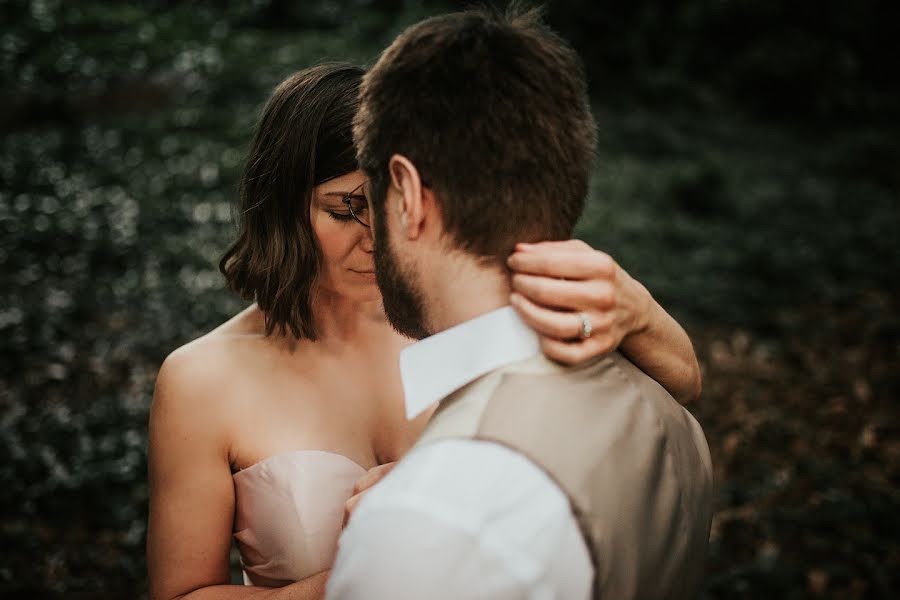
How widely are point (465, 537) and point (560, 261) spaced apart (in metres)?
0.53

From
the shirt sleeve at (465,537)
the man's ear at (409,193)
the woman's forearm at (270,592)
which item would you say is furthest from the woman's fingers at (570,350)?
the woman's forearm at (270,592)

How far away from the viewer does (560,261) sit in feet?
4.61

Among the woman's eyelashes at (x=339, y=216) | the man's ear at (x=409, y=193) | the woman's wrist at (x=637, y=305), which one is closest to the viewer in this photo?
the man's ear at (x=409, y=193)

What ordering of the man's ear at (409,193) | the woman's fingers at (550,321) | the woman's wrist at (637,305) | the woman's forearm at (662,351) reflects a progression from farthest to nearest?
the woman's forearm at (662,351), the woman's wrist at (637,305), the man's ear at (409,193), the woman's fingers at (550,321)

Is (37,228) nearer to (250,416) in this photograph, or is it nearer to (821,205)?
(250,416)

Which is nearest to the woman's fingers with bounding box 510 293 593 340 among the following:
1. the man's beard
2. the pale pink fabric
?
Result: the man's beard

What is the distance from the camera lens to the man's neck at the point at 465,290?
1.46 metres

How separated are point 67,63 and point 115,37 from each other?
43.1 inches

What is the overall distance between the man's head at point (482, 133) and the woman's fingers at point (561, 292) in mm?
94

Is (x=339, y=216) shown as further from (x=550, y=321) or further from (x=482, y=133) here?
(x=550, y=321)

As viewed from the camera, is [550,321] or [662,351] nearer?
[550,321]

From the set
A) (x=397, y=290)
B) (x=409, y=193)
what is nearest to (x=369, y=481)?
(x=397, y=290)

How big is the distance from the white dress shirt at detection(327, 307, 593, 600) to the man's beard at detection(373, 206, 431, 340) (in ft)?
1.27

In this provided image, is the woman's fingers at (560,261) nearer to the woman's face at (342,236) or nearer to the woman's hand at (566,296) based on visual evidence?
the woman's hand at (566,296)
